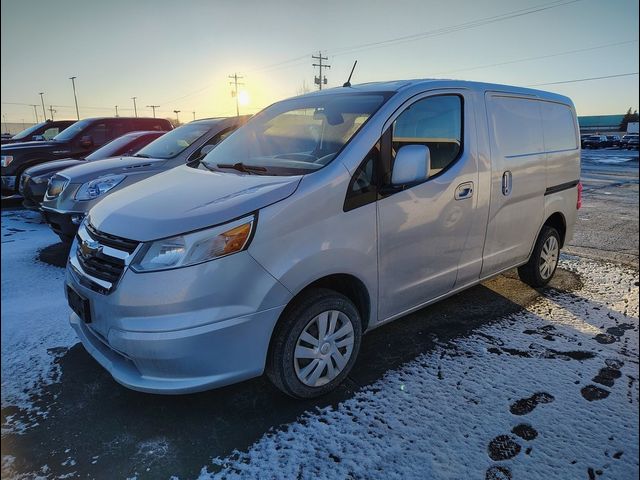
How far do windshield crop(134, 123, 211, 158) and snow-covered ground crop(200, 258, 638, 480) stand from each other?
4138 mm

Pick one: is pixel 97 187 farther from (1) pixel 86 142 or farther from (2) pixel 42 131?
(2) pixel 42 131

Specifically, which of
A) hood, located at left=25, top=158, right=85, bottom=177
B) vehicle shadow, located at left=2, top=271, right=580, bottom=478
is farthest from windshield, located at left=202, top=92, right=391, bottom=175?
hood, located at left=25, top=158, right=85, bottom=177

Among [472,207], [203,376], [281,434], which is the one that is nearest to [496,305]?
[472,207]

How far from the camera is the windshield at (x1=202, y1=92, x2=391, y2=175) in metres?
2.83

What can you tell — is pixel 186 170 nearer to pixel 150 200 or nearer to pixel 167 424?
pixel 150 200

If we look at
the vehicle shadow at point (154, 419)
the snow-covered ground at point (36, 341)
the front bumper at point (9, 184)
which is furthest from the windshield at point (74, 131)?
the vehicle shadow at point (154, 419)

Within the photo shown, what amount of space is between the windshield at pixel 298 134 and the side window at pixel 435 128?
0.76 feet

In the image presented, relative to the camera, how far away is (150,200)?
102 inches

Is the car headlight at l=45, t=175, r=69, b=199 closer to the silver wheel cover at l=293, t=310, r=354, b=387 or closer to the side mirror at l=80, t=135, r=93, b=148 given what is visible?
the side mirror at l=80, t=135, r=93, b=148

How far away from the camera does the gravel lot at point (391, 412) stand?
215 cm

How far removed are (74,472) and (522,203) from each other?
3.66 metres

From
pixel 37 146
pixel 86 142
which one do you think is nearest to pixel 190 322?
pixel 86 142

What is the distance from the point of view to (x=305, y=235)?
7.84 ft

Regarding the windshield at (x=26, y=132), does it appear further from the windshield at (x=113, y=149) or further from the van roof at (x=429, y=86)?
the van roof at (x=429, y=86)
